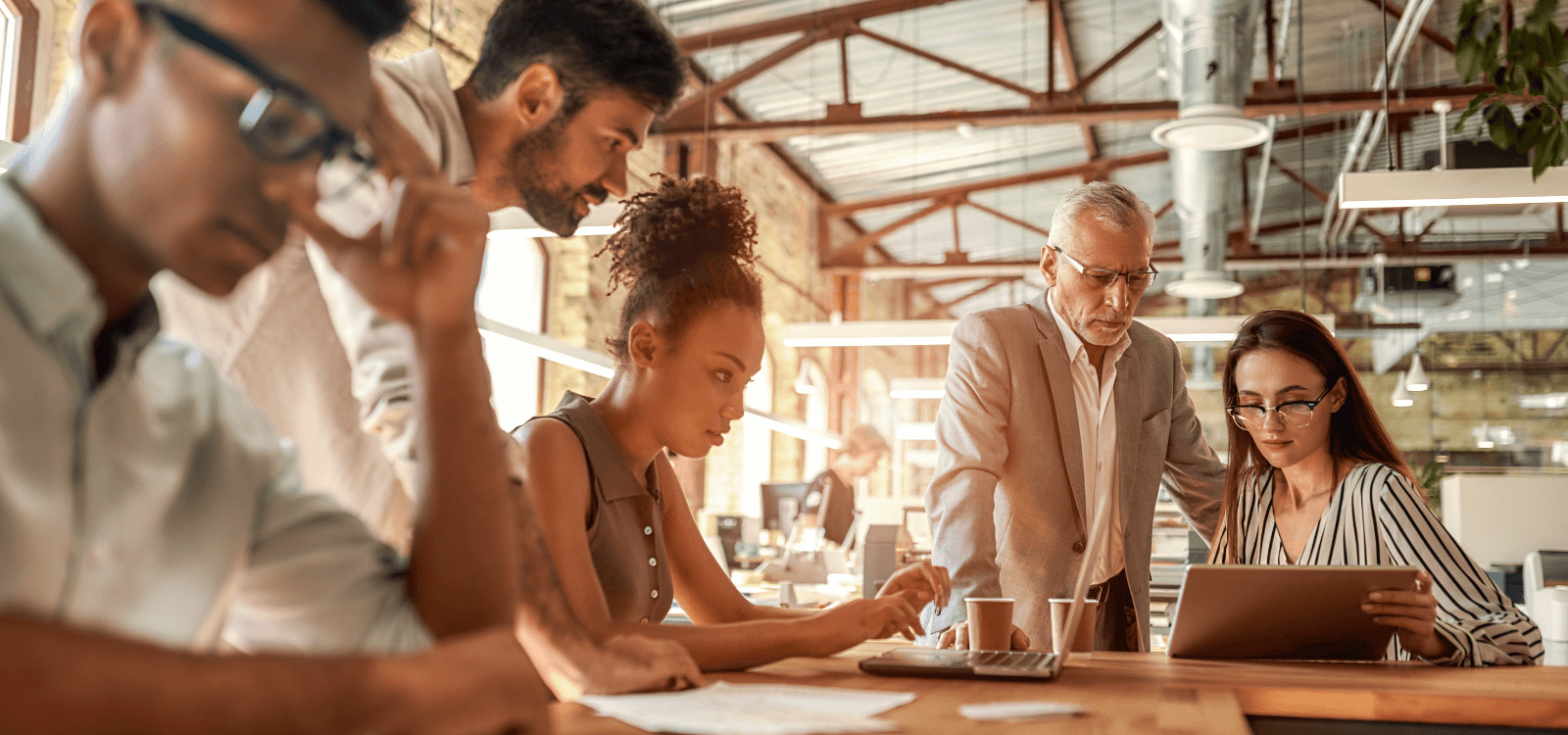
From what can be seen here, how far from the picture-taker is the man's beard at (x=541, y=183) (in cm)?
127

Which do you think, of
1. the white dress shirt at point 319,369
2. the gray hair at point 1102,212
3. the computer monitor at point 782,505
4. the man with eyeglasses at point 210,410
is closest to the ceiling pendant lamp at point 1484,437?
the computer monitor at point 782,505

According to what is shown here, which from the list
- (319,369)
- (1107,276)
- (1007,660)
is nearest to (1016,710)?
(1007,660)

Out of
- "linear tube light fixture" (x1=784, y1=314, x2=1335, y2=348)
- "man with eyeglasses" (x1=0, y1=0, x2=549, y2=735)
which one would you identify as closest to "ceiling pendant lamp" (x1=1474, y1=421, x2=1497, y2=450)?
"linear tube light fixture" (x1=784, y1=314, x2=1335, y2=348)

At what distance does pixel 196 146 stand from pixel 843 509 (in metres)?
6.82

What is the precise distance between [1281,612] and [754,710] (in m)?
0.98

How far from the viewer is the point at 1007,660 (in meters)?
1.52

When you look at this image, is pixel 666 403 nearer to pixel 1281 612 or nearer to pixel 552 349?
pixel 1281 612

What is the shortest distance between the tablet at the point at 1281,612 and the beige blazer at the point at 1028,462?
0.52 metres

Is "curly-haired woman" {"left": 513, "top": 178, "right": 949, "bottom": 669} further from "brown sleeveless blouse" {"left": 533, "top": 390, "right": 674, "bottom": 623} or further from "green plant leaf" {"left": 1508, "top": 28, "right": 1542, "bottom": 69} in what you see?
"green plant leaf" {"left": 1508, "top": 28, "right": 1542, "bottom": 69}

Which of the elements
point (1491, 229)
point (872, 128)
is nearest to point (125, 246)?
point (872, 128)

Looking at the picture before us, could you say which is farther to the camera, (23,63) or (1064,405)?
(23,63)

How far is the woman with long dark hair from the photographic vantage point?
79.0 inches

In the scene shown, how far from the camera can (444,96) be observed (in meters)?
1.23

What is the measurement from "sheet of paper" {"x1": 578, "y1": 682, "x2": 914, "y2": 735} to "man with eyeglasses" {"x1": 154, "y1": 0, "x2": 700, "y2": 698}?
5 cm
